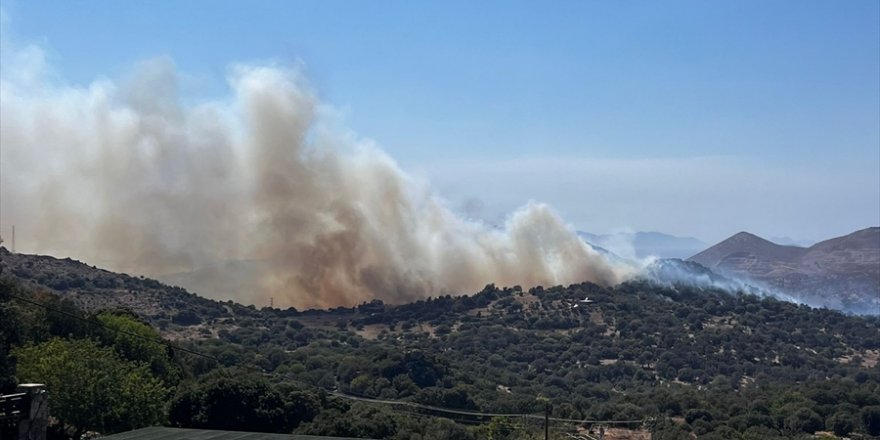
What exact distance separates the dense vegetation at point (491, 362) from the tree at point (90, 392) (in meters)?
0.16

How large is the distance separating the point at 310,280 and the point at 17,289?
8029 centimetres

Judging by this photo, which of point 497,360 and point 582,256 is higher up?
point 582,256

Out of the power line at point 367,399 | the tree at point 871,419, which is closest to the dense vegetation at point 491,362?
the tree at point 871,419

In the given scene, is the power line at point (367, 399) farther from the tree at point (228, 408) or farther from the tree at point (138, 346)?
the tree at point (228, 408)

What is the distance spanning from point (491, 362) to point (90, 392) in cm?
8210

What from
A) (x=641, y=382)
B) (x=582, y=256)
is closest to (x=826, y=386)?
(x=641, y=382)

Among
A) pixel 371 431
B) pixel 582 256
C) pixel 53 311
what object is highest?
pixel 582 256

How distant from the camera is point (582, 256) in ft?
645

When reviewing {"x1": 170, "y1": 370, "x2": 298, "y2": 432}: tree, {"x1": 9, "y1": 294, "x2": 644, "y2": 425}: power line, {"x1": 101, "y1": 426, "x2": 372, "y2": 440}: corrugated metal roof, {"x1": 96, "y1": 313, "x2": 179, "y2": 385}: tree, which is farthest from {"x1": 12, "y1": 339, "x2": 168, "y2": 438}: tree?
{"x1": 9, "y1": 294, "x2": 644, "y2": 425}: power line

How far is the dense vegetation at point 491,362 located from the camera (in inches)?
2741

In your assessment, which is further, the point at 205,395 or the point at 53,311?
the point at 53,311

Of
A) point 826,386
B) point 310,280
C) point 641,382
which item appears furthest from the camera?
point 310,280

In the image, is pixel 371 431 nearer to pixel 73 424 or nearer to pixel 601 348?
pixel 73 424

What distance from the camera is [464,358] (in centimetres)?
13738
